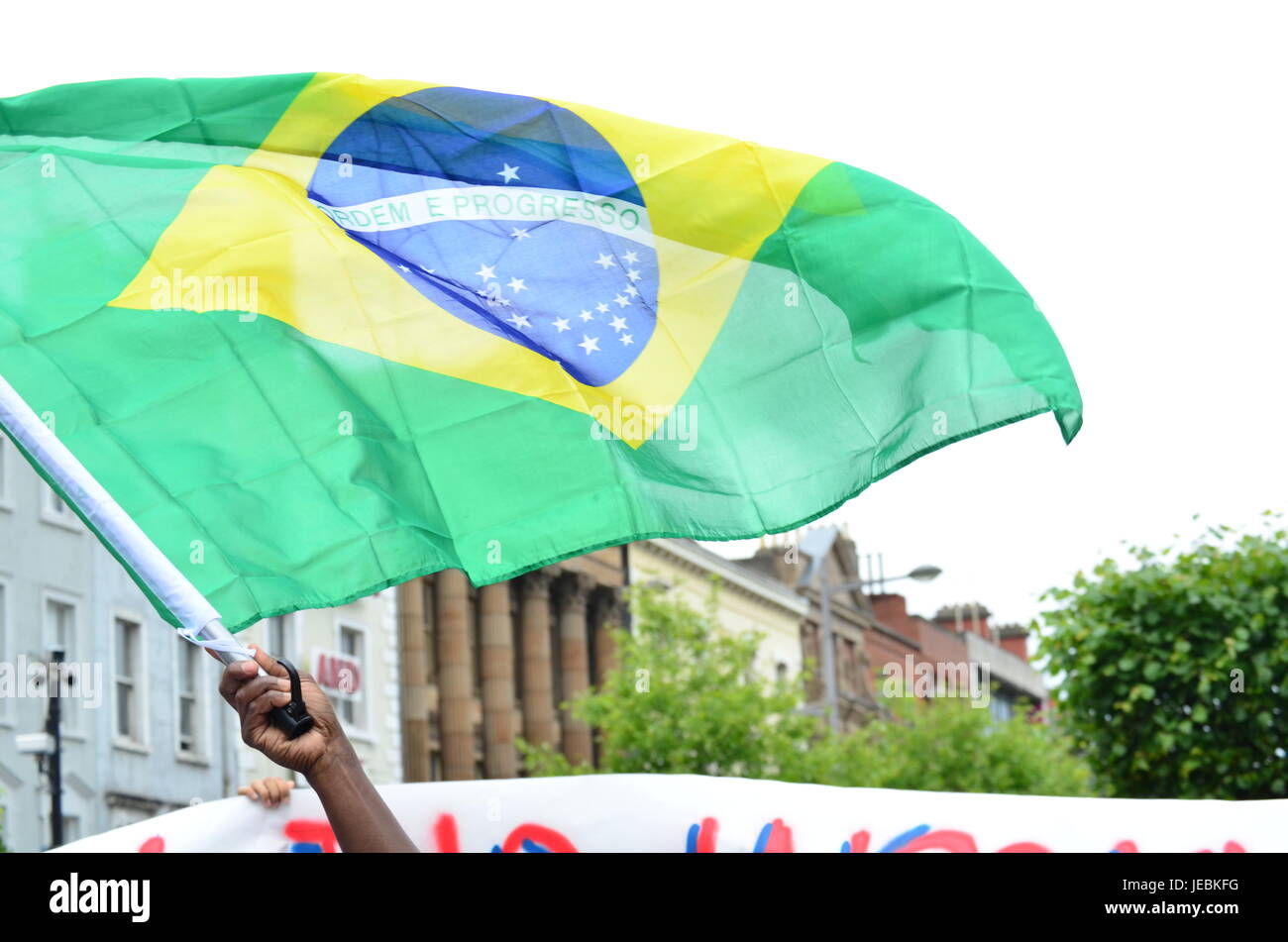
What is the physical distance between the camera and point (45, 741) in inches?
849

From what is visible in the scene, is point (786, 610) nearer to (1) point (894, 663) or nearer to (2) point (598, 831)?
(1) point (894, 663)

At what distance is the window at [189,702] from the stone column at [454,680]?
955 centimetres

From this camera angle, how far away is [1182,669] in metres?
19.1

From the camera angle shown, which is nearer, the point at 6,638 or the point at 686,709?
the point at 6,638

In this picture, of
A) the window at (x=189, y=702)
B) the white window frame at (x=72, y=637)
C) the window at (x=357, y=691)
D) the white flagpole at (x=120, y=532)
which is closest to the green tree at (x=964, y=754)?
the window at (x=357, y=691)

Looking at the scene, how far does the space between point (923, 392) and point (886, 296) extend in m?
0.37

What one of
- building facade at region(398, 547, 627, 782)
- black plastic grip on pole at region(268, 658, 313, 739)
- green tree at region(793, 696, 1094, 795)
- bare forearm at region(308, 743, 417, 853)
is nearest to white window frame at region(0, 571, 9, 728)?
building facade at region(398, 547, 627, 782)

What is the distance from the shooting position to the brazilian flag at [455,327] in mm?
6082

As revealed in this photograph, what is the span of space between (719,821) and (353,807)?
5.97ft

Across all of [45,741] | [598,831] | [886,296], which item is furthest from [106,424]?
[45,741]

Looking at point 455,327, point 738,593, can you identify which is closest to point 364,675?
→ point 738,593

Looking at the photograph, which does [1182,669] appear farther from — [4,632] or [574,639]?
[574,639]

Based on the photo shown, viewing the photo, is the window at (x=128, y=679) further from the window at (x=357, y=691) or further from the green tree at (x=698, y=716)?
the green tree at (x=698, y=716)
